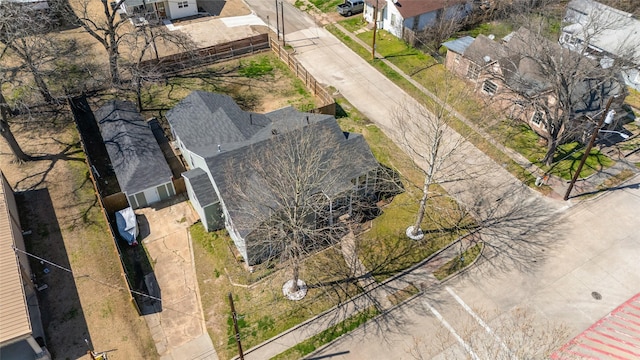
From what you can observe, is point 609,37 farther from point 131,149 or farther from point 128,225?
point 128,225

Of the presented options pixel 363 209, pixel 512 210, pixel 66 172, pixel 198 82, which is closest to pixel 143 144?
pixel 66 172

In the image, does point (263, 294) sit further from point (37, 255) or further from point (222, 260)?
point (37, 255)

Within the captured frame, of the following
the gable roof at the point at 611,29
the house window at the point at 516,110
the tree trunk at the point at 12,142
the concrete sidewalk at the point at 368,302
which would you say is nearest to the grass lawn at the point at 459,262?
the concrete sidewalk at the point at 368,302

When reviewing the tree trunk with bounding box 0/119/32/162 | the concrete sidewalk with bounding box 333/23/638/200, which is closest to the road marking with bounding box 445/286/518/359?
the concrete sidewalk with bounding box 333/23/638/200

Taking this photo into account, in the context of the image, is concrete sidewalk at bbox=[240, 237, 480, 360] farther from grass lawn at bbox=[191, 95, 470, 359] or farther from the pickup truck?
the pickup truck

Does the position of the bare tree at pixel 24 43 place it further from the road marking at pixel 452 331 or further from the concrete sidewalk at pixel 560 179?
the road marking at pixel 452 331
